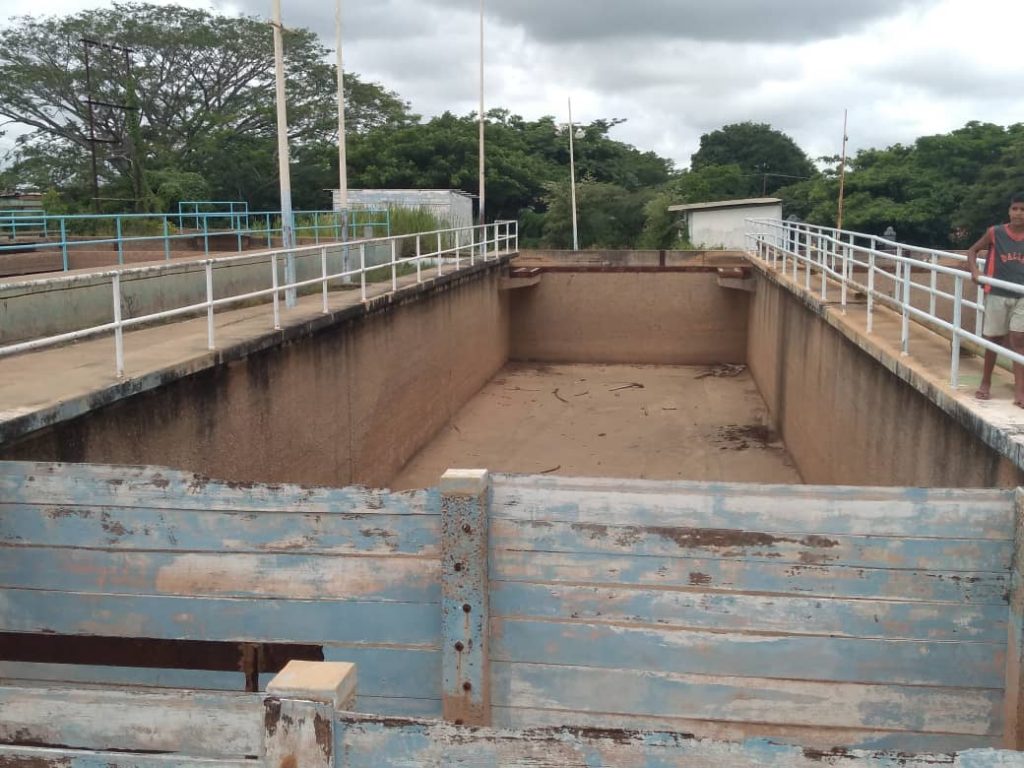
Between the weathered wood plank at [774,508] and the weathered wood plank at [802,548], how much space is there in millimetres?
28

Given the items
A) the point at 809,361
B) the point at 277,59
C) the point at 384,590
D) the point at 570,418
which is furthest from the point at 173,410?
the point at 570,418

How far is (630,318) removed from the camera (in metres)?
24.7

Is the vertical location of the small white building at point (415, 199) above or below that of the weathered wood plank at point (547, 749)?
above

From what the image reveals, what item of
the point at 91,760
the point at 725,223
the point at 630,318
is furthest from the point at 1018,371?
the point at 725,223

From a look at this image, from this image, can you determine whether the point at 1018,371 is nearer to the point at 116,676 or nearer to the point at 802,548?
the point at 802,548

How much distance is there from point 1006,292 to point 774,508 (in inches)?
131

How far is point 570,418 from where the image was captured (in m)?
18.2

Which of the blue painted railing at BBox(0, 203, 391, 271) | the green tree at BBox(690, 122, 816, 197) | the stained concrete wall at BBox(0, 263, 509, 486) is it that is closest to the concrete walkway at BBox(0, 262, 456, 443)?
the stained concrete wall at BBox(0, 263, 509, 486)

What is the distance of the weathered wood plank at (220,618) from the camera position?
3949 millimetres

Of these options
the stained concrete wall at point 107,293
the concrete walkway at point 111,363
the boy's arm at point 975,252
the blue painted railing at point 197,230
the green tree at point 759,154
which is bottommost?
the concrete walkway at point 111,363

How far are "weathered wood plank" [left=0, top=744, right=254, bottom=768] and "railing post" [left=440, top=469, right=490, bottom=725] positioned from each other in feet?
4.56

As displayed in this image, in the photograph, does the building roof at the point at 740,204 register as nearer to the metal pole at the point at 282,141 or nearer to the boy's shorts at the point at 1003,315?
the metal pole at the point at 282,141

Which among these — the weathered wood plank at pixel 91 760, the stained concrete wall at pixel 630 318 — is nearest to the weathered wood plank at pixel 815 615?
the weathered wood plank at pixel 91 760

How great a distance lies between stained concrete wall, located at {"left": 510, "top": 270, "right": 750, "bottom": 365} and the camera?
24391 mm
